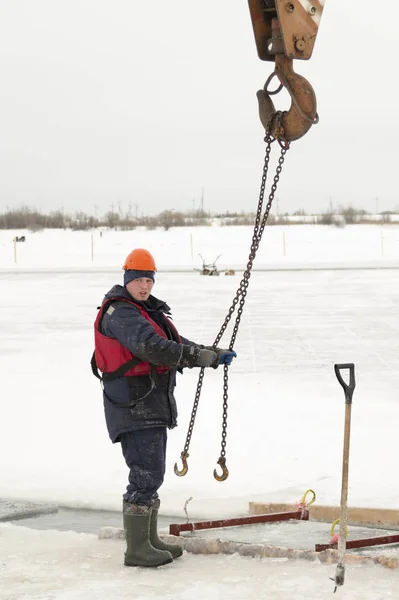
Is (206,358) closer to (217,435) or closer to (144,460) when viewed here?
(144,460)

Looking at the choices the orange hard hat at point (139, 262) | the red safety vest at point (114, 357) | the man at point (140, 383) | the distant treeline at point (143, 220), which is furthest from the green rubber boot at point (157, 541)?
the distant treeline at point (143, 220)

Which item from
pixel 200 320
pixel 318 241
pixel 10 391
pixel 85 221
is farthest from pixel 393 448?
pixel 85 221

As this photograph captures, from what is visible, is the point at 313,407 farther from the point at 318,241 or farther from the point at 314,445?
the point at 318,241

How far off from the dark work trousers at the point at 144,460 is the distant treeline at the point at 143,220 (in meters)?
56.6

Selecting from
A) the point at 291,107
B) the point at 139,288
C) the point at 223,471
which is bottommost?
the point at 223,471

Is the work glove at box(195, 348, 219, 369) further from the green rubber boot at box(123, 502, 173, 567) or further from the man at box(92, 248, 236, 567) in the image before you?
the green rubber boot at box(123, 502, 173, 567)

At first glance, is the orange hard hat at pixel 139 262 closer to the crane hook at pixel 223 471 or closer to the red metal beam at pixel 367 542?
the crane hook at pixel 223 471

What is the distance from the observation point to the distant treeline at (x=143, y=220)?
62737 mm

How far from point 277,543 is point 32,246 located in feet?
169

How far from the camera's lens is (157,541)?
4961 millimetres

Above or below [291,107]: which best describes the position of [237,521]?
below

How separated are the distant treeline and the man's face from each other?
2225 inches

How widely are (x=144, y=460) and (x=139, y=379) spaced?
412mm

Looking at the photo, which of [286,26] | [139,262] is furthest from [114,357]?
[286,26]
